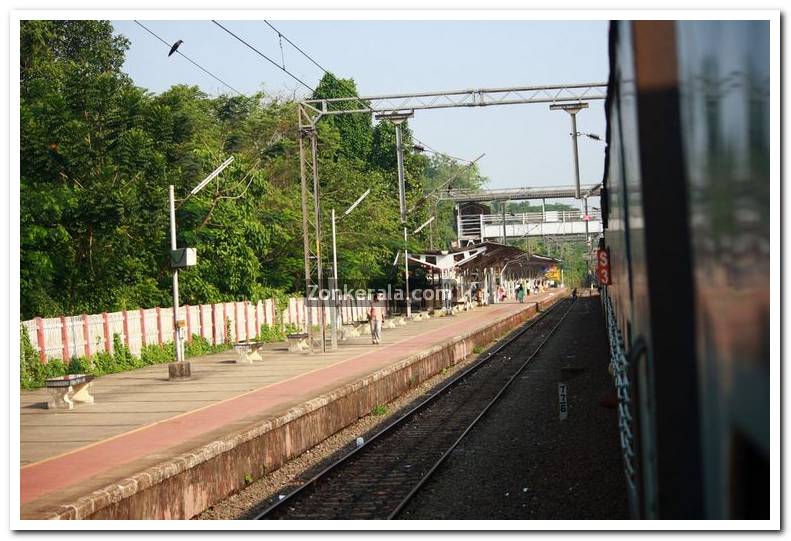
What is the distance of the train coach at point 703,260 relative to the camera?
2.79 m

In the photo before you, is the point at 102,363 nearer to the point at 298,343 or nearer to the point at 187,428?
the point at 298,343

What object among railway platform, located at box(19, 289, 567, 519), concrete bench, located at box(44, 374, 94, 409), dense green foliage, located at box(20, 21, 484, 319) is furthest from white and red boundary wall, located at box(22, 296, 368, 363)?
concrete bench, located at box(44, 374, 94, 409)

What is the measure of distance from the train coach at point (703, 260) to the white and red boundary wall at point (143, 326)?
62.3ft

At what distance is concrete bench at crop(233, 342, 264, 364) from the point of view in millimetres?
25516

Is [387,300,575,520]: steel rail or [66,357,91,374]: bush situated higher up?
[66,357,91,374]: bush

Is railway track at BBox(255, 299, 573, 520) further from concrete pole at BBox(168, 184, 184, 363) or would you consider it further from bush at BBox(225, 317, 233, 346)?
bush at BBox(225, 317, 233, 346)

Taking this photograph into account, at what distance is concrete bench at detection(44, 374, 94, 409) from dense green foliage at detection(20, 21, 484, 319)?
23.1ft

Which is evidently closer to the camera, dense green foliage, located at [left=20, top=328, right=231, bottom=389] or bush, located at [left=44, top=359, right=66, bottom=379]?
dense green foliage, located at [left=20, top=328, right=231, bottom=389]

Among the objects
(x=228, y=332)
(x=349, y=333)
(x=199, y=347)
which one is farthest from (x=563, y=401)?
(x=349, y=333)

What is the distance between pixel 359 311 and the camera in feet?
152
